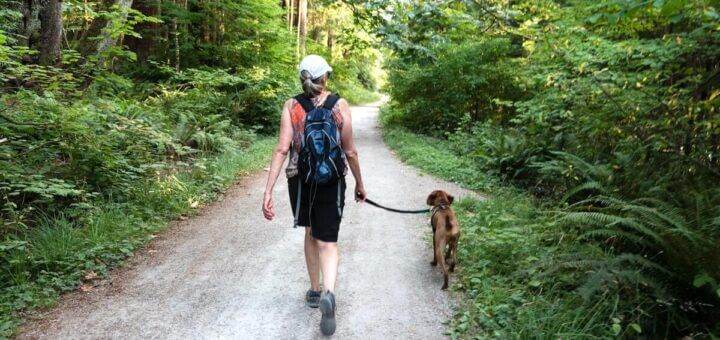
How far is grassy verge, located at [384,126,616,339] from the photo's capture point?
347 cm

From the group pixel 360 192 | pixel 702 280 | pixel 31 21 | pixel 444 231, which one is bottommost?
pixel 444 231

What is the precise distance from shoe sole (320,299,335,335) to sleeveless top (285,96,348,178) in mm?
1057

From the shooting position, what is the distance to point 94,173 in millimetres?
6820

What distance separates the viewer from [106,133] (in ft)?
24.0

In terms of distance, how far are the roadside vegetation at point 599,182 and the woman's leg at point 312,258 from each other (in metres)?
1.30

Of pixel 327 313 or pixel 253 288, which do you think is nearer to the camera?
pixel 327 313

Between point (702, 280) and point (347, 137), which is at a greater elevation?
point (347, 137)

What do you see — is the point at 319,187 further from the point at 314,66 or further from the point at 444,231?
the point at 444,231

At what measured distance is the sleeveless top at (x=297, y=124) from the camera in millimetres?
3695

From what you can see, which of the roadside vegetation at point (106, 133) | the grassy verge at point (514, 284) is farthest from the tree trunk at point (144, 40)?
the grassy verge at point (514, 284)

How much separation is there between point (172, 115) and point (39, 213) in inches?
220

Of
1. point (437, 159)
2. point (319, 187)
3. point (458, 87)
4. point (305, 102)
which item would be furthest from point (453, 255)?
point (458, 87)

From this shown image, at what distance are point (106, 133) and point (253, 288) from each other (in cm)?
432

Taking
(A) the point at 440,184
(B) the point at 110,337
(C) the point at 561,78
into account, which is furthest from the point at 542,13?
(B) the point at 110,337
